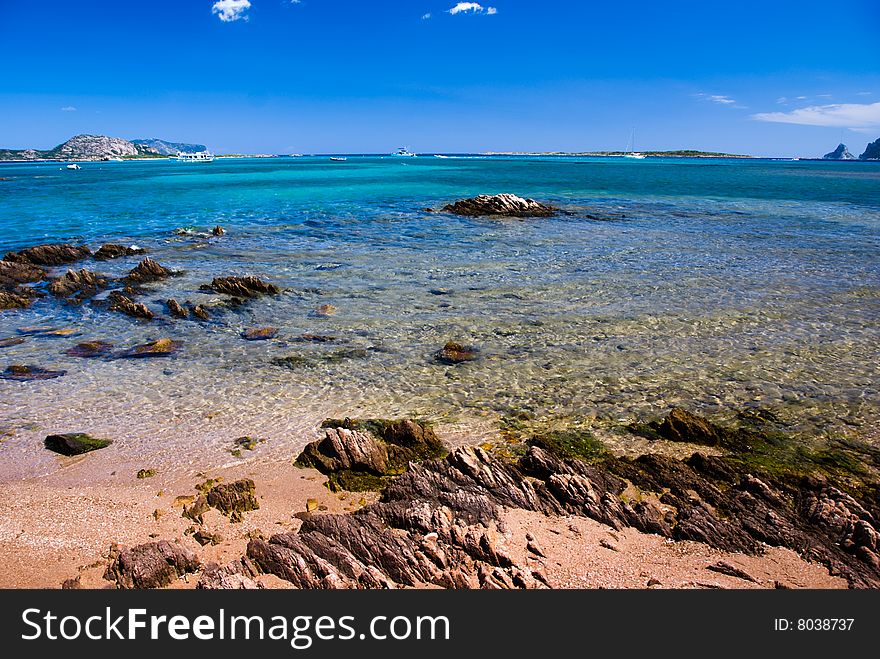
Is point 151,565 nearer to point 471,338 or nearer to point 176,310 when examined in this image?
point 471,338

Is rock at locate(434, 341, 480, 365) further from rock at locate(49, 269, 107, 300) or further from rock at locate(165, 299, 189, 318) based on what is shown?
rock at locate(49, 269, 107, 300)

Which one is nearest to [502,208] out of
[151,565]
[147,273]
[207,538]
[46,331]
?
[147,273]

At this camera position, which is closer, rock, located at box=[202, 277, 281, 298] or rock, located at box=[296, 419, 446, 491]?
rock, located at box=[296, 419, 446, 491]

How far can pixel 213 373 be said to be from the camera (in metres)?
14.0

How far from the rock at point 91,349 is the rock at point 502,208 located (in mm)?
37427

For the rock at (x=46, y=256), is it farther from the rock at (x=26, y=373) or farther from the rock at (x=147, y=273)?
the rock at (x=26, y=373)

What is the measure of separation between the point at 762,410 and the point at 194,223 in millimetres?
44859

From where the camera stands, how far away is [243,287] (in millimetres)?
22078

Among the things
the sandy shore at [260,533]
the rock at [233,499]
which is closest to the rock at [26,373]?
the sandy shore at [260,533]

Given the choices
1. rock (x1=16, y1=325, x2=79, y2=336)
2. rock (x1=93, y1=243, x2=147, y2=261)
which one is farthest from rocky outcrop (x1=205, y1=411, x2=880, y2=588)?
rock (x1=93, y1=243, x2=147, y2=261)

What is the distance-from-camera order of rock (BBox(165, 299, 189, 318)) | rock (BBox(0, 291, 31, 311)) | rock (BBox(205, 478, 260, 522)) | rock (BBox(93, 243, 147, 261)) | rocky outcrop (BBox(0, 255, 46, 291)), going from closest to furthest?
1. rock (BBox(205, 478, 260, 522))
2. rock (BBox(165, 299, 189, 318))
3. rock (BBox(0, 291, 31, 311))
4. rocky outcrop (BBox(0, 255, 46, 291))
5. rock (BBox(93, 243, 147, 261))

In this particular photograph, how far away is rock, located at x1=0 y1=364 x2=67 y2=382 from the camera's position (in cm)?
1357

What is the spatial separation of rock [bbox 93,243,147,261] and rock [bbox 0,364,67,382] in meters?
17.7

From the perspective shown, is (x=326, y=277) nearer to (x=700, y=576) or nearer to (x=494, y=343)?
(x=494, y=343)
